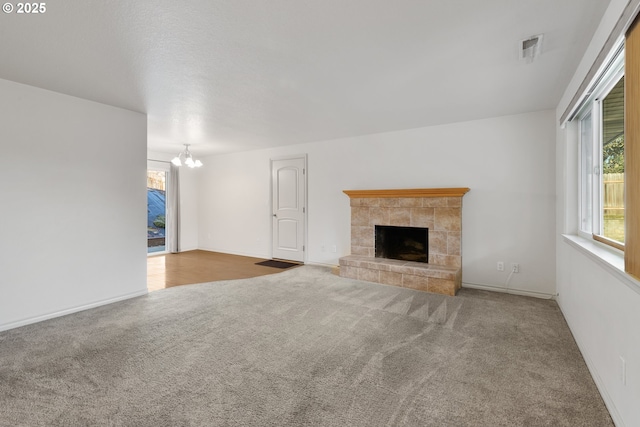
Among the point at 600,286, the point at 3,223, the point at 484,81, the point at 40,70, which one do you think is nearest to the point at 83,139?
the point at 40,70

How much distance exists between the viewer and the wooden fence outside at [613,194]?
6.48 ft

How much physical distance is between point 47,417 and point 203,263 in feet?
13.7

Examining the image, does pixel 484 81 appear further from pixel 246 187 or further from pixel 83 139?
pixel 246 187

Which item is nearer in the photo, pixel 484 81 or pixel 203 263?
pixel 484 81

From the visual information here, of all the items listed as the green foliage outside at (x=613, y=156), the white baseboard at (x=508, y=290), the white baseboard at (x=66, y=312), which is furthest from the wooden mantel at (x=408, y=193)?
the white baseboard at (x=66, y=312)

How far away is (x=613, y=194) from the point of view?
209cm

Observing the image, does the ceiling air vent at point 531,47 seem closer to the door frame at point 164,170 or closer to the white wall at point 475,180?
the white wall at point 475,180

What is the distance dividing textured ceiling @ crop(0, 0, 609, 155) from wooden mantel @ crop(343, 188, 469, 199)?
0.99 meters

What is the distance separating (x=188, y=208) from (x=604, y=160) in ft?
23.9

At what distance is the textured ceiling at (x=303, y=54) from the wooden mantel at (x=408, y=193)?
0.99 meters

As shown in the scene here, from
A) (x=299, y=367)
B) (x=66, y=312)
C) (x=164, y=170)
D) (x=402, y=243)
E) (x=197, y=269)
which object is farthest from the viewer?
(x=164, y=170)

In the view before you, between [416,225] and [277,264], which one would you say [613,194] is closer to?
[416,225]

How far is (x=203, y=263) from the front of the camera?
566 cm

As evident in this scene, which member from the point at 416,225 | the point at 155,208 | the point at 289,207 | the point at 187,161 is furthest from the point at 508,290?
the point at 155,208
